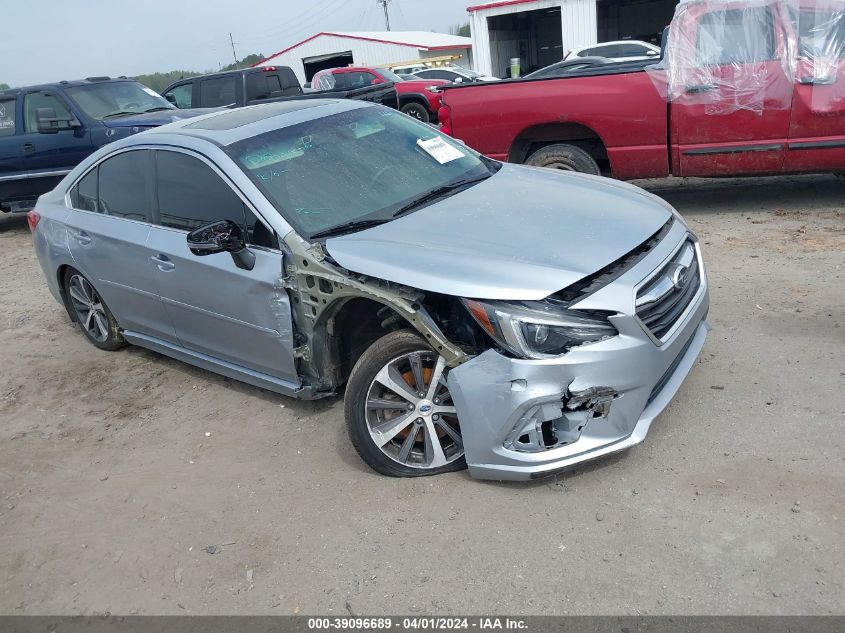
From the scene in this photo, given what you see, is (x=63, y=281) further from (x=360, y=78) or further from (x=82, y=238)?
(x=360, y=78)

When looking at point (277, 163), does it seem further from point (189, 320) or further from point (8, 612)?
point (8, 612)

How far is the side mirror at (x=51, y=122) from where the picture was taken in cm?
1026

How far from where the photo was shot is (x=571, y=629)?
268 cm

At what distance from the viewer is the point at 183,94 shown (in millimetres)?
14016

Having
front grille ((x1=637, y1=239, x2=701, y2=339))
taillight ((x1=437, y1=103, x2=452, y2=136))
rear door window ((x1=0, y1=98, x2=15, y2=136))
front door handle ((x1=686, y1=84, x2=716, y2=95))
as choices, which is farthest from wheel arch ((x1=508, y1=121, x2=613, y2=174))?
rear door window ((x1=0, y1=98, x2=15, y2=136))

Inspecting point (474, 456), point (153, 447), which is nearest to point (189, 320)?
point (153, 447)

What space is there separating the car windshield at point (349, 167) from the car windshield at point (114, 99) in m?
7.27

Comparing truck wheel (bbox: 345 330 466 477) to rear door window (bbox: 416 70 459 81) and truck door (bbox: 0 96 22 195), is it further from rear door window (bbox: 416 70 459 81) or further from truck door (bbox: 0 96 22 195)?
rear door window (bbox: 416 70 459 81)

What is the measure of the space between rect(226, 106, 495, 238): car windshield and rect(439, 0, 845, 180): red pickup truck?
9.73 ft

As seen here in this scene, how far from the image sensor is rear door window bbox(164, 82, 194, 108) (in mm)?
13732

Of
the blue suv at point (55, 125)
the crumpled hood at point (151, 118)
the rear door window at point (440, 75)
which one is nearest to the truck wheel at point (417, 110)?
the rear door window at point (440, 75)

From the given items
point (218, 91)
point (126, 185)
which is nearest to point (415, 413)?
point (126, 185)

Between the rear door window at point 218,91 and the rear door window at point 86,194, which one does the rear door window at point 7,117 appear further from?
the rear door window at point 86,194

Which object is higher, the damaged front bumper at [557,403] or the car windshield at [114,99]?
the car windshield at [114,99]
